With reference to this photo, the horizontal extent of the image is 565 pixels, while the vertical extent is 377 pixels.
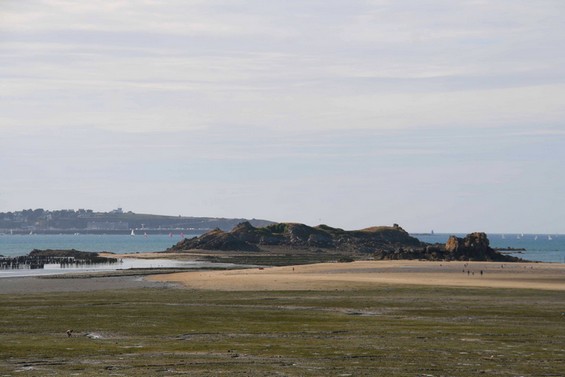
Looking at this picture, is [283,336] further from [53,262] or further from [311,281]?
[53,262]

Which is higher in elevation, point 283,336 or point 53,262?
point 53,262

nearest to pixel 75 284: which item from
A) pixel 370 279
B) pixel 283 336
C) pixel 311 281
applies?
pixel 311 281

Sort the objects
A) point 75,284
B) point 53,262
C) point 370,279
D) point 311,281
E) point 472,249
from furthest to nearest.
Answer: point 53,262, point 472,249, point 370,279, point 311,281, point 75,284

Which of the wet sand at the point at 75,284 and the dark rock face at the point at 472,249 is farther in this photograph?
the dark rock face at the point at 472,249

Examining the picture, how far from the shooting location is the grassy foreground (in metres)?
32.0

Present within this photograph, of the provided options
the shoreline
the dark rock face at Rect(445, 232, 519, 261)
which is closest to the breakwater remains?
the shoreline

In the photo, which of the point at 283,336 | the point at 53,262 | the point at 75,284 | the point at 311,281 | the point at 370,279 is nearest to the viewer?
the point at 283,336

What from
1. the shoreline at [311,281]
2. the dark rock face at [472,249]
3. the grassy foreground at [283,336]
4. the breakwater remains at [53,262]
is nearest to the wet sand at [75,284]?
the shoreline at [311,281]

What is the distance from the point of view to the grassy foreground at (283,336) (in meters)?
32.0

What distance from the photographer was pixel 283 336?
41.1 metres

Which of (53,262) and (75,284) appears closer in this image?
(75,284)

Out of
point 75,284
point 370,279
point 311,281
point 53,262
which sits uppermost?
point 53,262

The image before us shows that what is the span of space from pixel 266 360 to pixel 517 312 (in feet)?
77.8

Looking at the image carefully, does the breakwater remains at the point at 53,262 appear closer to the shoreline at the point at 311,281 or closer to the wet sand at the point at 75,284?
the shoreline at the point at 311,281
